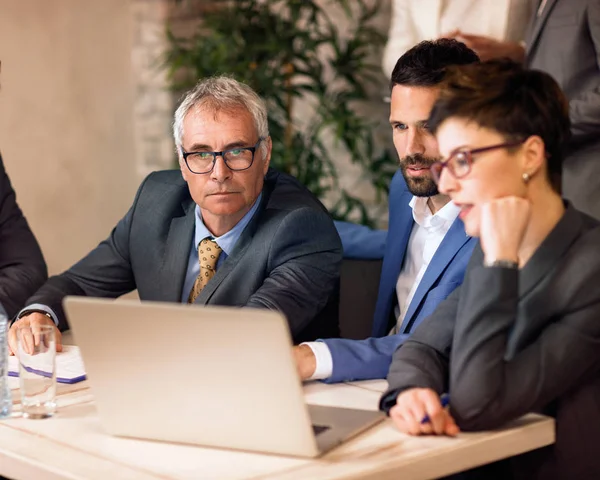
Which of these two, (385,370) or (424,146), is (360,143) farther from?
(385,370)

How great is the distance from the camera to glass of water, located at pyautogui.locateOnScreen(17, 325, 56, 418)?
6.30ft

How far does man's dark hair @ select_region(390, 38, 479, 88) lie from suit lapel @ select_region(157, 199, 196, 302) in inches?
26.0

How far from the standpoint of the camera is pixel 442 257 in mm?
2395

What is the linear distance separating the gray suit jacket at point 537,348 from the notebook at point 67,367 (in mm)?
657

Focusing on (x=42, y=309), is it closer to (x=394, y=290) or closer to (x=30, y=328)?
(x=30, y=328)

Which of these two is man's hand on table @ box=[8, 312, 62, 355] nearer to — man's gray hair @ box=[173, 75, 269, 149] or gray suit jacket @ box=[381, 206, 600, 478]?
man's gray hair @ box=[173, 75, 269, 149]

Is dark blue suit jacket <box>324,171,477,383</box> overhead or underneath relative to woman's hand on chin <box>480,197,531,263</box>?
underneath

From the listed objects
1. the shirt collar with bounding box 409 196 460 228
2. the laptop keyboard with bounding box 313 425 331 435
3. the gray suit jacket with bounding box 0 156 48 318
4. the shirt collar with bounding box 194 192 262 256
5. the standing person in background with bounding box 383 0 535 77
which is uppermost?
the standing person in background with bounding box 383 0 535 77

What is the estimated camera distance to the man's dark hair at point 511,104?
1807 millimetres

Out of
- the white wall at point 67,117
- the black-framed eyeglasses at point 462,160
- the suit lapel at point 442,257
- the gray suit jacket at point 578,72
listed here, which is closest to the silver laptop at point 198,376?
the black-framed eyeglasses at point 462,160

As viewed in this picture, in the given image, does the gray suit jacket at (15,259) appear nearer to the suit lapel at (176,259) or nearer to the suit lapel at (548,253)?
the suit lapel at (176,259)

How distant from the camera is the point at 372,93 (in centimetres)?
515

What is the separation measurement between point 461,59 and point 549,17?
30.2 inches

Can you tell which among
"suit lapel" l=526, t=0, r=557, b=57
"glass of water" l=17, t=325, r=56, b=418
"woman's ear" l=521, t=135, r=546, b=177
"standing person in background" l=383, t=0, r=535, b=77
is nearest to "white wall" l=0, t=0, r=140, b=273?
"standing person in background" l=383, t=0, r=535, b=77
